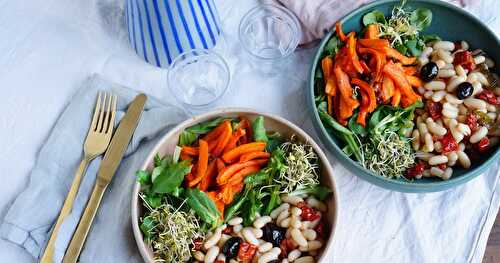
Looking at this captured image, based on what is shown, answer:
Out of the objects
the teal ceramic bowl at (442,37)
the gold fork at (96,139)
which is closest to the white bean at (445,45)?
the teal ceramic bowl at (442,37)

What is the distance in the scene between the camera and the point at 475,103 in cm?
100

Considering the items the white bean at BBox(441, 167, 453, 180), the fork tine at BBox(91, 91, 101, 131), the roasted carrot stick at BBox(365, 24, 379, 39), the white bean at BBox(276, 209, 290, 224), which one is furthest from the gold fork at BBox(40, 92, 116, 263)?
the white bean at BBox(441, 167, 453, 180)

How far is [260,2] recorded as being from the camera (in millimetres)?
1174

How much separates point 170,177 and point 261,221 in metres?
0.16

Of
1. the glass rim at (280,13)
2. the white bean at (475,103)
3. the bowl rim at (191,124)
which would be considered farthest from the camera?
the glass rim at (280,13)

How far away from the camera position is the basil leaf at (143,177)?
0.92m

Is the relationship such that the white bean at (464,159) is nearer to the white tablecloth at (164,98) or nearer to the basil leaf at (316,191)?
the white tablecloth at (164,98)

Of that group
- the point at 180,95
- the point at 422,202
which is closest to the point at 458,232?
the point at 422,202

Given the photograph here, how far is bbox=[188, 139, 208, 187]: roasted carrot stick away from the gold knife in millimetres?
142

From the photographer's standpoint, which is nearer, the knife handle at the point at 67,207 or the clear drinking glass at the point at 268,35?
the knife handle at the point at 67,207

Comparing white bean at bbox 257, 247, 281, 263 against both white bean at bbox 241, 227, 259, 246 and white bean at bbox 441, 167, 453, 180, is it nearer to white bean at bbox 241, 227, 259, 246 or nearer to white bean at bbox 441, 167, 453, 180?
white bean at bbox 241, 227, 259, 246

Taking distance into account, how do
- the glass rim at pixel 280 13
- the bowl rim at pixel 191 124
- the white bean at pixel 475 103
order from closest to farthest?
1. the bowl rim at pixel 191 124
2. the white bean at pixel 475 103
3. the glass rim at pixel 280 13

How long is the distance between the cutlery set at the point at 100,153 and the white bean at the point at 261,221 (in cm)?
26

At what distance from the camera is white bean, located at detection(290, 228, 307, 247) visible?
919 mm
